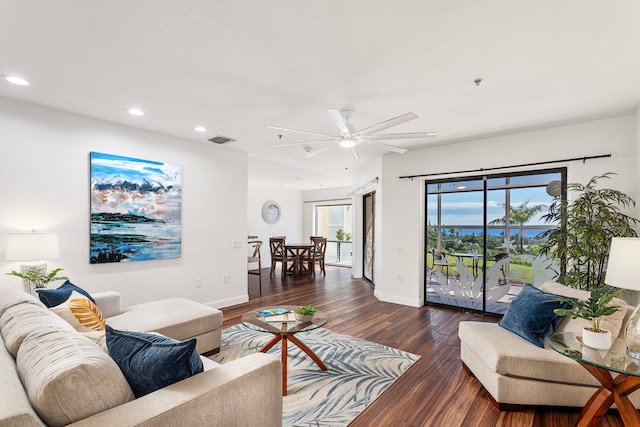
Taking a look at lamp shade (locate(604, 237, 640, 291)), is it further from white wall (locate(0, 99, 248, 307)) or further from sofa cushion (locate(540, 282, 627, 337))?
white wall (locate(0, 99, 248, 307))

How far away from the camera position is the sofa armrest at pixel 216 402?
3.66 ft

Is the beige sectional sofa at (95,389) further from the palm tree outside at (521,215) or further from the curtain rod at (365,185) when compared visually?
the curtain rod at (365,185)

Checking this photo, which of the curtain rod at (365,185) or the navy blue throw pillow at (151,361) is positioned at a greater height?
the curtain rod at (365,185)

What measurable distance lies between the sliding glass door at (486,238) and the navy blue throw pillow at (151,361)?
4.20m

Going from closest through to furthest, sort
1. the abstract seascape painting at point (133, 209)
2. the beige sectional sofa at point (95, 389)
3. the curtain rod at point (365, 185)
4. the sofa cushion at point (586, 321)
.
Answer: the beige sectional sofa at point (95, 389) → the sofa cushion at point (586, 321) → the abstract seascape painting at point (133, 209) → the curtain rod at point (365, 185)

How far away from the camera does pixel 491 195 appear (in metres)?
4.46

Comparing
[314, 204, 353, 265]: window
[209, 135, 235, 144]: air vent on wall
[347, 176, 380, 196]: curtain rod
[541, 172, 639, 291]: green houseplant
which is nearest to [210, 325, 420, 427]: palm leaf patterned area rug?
[541, 172, 639, 291]: green houseplant

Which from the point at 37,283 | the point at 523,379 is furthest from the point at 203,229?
the point at 523,379

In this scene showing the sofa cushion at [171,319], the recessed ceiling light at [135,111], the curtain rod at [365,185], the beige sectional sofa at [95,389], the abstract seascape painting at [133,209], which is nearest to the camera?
the beige sectional sofa at [95,389]

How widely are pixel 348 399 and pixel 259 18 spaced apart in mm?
2620

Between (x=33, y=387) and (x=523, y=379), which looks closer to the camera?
(x=33, y=387)

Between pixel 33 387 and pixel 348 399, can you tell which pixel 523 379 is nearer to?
pixel 348 399

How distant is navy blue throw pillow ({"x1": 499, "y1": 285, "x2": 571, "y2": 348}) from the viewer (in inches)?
92.4

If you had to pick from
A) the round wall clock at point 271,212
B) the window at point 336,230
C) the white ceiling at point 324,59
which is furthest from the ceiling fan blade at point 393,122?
the window at point 336,230
